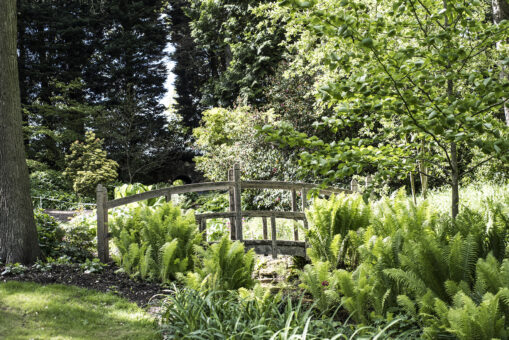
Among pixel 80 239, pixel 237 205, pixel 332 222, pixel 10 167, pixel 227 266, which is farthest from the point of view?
pixel 80 239

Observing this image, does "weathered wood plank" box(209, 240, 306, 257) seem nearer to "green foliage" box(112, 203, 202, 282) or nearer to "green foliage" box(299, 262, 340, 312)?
"green foliage" box(112, 203, 202, 282)

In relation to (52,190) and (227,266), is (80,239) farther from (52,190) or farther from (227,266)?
(52,190)

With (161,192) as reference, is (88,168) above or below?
above

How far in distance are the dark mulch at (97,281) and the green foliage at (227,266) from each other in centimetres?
81

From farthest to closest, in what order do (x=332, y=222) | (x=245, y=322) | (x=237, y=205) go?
(x=237, y=205)
(x=332, y=222)
(x=245, y=322)

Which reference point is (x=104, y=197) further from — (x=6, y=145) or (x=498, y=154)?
(x=498, y=154)

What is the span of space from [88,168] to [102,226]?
11539mm

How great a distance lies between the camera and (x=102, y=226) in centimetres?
640

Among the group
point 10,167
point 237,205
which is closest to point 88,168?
point 237,205

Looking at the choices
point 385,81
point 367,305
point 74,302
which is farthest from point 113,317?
point 385,81

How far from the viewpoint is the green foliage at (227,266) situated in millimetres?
4406

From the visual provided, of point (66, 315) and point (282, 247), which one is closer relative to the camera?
point (66, 315)

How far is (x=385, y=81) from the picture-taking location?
3.06 metres

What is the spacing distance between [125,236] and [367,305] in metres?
3.46
